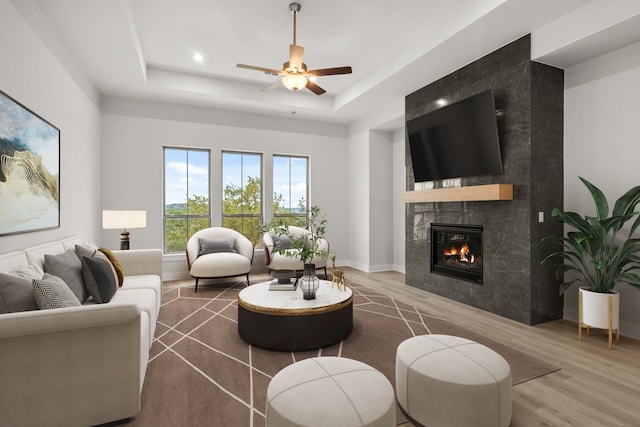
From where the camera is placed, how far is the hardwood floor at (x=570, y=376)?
188 centimetres

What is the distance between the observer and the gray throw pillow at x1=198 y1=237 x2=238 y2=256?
5020mm

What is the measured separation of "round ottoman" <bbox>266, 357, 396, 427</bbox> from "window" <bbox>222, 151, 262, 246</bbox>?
4.50 m

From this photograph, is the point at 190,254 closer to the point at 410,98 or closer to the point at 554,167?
the point at 410,98

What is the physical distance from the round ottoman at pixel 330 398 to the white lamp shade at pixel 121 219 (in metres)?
3.47

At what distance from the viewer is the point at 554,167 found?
3.46 meters

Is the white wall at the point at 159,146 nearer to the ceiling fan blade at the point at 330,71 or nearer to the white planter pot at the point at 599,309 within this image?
the ceiling fan blade at the point at 330,71

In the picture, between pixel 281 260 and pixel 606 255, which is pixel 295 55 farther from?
pixel 606 255

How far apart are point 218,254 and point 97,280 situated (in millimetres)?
2293

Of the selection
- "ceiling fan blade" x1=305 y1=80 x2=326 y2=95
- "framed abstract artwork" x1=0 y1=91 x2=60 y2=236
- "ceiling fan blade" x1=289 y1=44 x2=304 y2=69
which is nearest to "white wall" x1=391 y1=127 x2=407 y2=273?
"ceiling fan blade" x1=305 y1=80 x2=326 y2=95

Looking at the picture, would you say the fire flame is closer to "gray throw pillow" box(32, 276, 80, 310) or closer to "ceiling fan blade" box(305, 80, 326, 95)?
"ceiling fan blade" box(305, 80, 326, 95)

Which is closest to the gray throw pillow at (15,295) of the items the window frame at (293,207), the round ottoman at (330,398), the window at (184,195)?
the round ottoman at (330,398)

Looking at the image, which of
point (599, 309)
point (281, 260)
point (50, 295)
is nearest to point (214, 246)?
point (281, 260)

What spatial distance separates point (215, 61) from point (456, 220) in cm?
378

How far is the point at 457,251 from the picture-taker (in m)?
4.30
